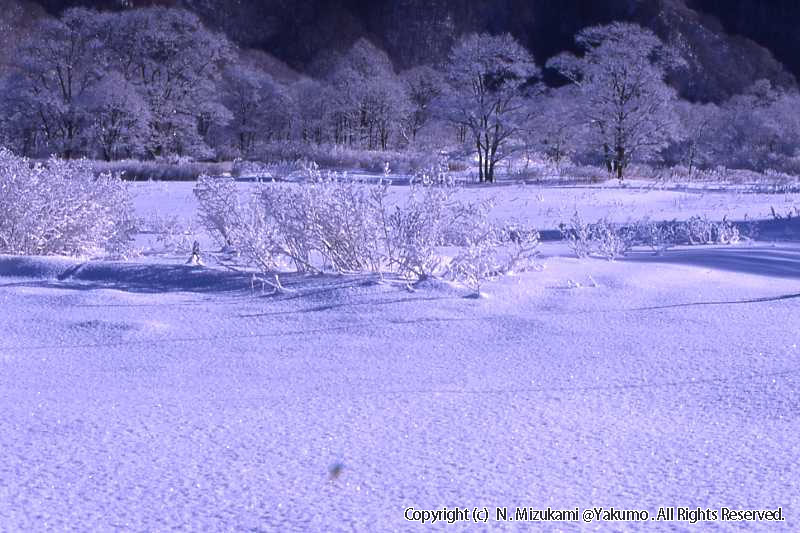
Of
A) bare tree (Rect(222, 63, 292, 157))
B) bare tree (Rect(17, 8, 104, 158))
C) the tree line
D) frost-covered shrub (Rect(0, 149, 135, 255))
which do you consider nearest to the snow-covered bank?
frost-covered shrub (Rect(0, 149, 135, 255))

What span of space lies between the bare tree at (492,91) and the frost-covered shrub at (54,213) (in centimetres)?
1752

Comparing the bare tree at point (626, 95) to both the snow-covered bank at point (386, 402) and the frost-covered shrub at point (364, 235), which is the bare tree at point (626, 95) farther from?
the snow-covered bank at point (386, 402)

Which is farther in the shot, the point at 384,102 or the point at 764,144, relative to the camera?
the point at 384,102

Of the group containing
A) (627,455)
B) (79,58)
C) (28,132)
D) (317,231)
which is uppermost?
(79,58)

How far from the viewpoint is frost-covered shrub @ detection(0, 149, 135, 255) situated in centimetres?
708

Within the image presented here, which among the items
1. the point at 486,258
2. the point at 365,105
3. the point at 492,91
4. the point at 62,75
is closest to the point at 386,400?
the point at 486,258

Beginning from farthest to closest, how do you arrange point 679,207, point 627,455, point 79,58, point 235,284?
point 79,58 → point 679,207 → point 235,284 → point 627,455

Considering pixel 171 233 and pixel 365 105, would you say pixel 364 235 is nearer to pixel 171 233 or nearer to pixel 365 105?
pixel 171 233

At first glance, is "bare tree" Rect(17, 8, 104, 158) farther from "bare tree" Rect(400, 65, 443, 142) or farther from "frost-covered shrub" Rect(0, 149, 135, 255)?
"frost-covered shrub" Rect(0, 149, 135, 255)

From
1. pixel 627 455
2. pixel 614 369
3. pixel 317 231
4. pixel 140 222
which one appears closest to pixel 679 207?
pixel 140 222

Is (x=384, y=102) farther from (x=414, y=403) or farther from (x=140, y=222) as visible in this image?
(x=414, y=403)

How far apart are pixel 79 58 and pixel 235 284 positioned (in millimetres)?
29092

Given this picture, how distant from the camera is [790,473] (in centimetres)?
237

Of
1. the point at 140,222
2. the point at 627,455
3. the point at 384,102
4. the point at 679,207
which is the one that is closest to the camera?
the point at 627,455
